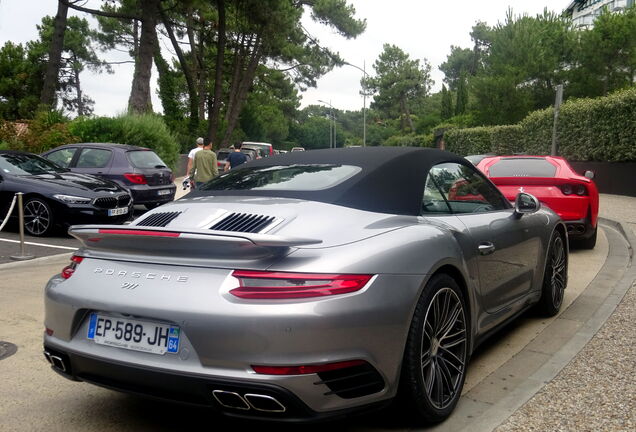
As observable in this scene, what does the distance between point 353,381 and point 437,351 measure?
688 mm

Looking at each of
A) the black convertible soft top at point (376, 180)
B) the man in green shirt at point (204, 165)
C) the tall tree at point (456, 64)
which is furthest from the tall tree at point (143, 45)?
the tall tree at point (456, 64)

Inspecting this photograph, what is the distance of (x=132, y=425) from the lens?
3111mm

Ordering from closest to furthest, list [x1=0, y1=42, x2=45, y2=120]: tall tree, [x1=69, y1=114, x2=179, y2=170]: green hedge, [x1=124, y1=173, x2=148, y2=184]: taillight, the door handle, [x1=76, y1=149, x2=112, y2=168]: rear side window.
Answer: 1. the door handle
2. [x1=124, y1=173, x2=148, y2=184]: taillight
3. [x1=76, y1=149, x2=112, y2=168]: rear side window
4. [x1=69, y1=114, x2=179, y2=170]: green hedge
5. [x1=0, y1=42, x2=45, y2=120]: tall tree

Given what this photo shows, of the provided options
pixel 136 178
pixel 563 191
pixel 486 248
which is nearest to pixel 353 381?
pixel 486 248

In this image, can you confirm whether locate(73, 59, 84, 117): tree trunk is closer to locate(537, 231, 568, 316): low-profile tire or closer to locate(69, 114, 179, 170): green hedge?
locate(69, 114, 179, 170): green hedge

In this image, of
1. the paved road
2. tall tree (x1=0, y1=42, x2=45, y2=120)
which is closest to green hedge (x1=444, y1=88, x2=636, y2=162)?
the paved road

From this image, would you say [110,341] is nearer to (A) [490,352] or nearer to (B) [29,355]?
(B) [29,355]

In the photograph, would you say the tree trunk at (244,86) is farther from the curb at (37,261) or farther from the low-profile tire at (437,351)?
the low-profile tire at (437,351)

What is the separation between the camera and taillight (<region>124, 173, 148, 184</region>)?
12312mm

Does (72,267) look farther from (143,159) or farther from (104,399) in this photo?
(143,159)

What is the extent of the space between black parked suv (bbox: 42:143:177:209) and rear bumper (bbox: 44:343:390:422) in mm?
10046

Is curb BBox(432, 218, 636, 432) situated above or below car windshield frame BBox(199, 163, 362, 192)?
below

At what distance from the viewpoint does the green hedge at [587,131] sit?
18.2 metres

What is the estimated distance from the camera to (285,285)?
2.50 m
